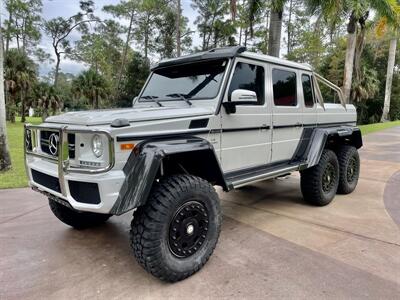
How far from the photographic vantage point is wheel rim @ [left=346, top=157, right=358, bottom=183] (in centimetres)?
537

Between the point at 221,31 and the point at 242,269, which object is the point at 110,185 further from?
the point at 221,31

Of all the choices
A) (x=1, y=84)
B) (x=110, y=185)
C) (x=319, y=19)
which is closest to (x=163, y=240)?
(x=110, y=185)

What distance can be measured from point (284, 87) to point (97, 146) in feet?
8.88

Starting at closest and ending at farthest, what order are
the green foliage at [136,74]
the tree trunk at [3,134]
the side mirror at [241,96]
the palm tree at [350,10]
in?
the side mirror at [241,96]
the tree trunk at [3,134]
the palm tree at [350,10]
the green foliage at [136,74]

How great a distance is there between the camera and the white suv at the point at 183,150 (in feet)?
7.79

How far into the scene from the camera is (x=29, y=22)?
3164 cm

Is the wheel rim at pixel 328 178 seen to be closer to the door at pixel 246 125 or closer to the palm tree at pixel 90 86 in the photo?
the door at pixel 246 125

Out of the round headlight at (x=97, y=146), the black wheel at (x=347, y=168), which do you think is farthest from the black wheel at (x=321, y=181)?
the round headlight at (x=97, y=146)

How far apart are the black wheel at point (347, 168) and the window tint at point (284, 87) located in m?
1.64

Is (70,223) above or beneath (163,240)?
beneath

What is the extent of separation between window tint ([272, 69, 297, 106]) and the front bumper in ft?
7.89

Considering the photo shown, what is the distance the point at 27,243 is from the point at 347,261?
338 centimetres

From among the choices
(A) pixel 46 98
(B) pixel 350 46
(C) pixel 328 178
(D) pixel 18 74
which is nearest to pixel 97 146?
(C) pixel 328 178

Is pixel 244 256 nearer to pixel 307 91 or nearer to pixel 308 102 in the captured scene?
pixel 308 102
